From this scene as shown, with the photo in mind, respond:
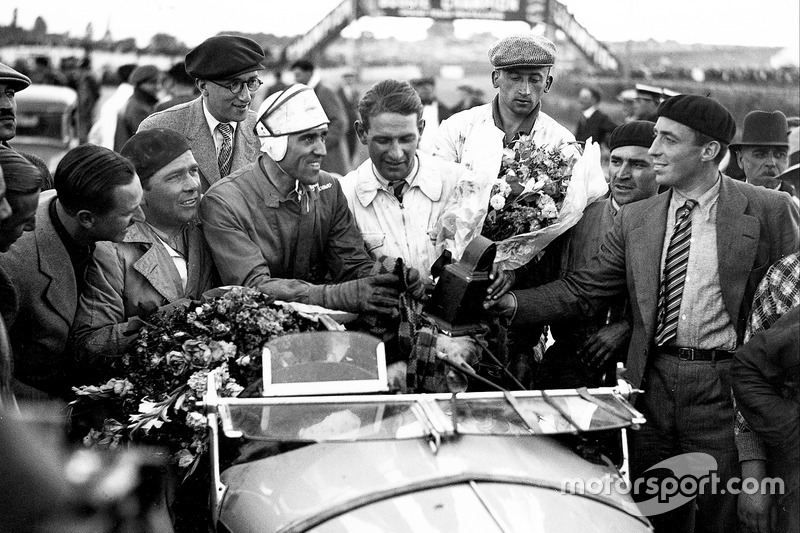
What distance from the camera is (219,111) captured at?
5.49m

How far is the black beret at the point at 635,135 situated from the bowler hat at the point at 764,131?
234 cm

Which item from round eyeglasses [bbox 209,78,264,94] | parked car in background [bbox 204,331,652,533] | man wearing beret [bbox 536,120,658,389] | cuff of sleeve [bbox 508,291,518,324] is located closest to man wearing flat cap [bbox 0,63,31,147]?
round eyeglasses [bbox 209,78,264,94]

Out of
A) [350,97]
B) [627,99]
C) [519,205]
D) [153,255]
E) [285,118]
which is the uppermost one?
[350,97]

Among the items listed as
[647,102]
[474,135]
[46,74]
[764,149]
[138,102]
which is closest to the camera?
[474,135]

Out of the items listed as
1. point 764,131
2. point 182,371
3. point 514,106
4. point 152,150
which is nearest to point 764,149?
point 764,131

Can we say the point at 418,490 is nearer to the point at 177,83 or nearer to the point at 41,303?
the point at 41,303

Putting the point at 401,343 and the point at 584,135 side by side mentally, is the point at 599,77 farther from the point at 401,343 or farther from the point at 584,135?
the point at 401,343

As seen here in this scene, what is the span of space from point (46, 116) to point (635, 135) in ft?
25.2

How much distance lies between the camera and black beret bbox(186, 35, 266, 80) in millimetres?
5438

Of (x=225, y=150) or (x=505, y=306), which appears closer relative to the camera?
(x=505, y=306)

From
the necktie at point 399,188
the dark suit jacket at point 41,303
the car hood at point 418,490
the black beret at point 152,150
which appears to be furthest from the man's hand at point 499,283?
the dark suit jacket at point 41,303

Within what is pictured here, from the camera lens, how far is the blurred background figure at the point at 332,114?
10.7 meters

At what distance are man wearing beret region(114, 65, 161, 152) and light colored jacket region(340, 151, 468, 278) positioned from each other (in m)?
4.41

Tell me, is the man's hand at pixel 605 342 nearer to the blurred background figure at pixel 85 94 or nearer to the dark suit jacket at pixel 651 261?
the dark suit jacket at pixel 651 261
